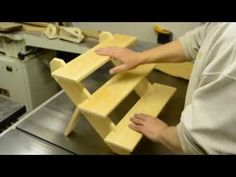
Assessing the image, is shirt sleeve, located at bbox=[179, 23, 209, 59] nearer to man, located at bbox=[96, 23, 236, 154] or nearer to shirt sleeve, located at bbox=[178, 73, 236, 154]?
man, located at bbox=[96, 23, 236, 154]

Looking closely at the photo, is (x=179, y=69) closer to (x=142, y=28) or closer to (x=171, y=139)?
(x=142, y=28)

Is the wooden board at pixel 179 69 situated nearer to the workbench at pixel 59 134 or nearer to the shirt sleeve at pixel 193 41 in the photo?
the workbench at pixel 59 134

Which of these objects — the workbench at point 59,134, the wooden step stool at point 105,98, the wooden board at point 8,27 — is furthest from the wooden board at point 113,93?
the wooden board at point 8,27

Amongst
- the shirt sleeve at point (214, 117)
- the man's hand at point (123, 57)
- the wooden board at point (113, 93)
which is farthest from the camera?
the man's hand at point (123, 57)

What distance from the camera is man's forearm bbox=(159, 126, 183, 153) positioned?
69 centimetres

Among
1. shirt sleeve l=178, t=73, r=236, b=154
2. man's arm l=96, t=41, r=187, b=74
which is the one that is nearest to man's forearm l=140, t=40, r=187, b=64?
man's arm l=96, t=41, r=187, b=74

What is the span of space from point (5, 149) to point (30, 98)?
925 mm

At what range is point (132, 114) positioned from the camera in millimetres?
895

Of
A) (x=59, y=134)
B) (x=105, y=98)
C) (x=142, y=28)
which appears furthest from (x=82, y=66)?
(x=142, y=28)

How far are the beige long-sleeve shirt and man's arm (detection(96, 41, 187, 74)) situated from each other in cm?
32

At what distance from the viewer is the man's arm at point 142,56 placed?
97 cm

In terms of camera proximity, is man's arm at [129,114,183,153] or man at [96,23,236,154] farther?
man's arm at [129,114,183,153]

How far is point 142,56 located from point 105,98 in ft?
0.79
